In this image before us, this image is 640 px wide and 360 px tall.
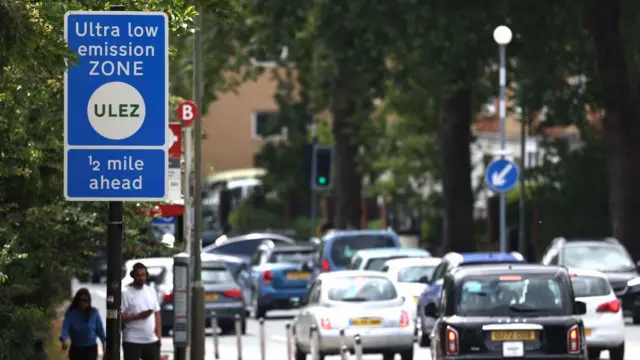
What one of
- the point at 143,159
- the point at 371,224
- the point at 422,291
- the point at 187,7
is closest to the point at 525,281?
the point at 187,7

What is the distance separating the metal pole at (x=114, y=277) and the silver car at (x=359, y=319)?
1508 cm

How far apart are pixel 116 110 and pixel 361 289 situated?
16.7m

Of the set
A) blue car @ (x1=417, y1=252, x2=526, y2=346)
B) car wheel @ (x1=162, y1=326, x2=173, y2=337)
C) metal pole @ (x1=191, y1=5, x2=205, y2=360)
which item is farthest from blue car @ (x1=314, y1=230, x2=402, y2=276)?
metal pole @ (x1=191, y1=5, x2=205, y2=360)

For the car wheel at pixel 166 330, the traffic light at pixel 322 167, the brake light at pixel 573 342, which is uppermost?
the traffic light at pixel 322 167

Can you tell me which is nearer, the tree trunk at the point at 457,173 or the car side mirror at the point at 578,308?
the car side mirror at the point at 578,308

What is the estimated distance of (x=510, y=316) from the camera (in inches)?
750

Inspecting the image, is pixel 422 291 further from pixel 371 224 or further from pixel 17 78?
pixel 371 224

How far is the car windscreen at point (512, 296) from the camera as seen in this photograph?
1909cm

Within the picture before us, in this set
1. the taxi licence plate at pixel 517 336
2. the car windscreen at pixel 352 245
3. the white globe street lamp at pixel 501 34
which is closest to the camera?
the taxi licence plate at pixel 517 336

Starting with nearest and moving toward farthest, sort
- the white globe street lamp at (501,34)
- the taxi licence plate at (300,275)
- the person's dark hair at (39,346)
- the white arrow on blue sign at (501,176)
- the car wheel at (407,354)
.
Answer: the person's dark hair at (39,346)
the car wheel at (407,354)
the white arrow on blue sign at (501,176)
the white globe street lamp at (501,34)
the taxi licence plate at (300,275)

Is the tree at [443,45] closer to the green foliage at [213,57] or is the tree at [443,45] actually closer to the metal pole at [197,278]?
the green foliage at [213,57]

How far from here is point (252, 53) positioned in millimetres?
50844

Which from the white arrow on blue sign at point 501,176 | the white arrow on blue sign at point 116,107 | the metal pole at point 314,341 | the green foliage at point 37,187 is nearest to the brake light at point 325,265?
the white arrow on blue sign at point 501,176

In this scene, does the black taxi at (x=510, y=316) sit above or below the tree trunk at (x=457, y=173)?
below
